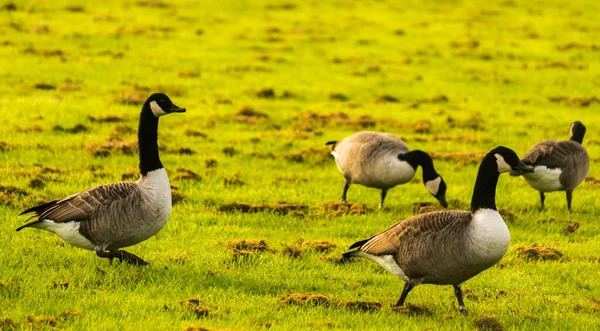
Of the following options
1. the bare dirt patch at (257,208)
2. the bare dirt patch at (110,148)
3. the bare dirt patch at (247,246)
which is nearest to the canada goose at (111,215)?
the bare dirt patch at (247,246)

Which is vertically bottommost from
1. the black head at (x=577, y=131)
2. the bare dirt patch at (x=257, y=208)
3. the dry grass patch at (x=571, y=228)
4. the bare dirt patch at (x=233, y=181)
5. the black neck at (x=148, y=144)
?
the bare dirt patch at (x=233, y=181)

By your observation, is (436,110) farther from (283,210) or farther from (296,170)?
(283,210)

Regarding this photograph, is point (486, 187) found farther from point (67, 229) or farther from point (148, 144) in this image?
point (67, 229)

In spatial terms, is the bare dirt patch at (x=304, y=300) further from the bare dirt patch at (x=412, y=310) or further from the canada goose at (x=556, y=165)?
the canada goose at (x=556, y=165)

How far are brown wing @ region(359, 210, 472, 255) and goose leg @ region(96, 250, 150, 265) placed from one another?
9.54 ft

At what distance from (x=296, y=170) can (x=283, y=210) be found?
358 cm

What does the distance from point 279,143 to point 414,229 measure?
10.8 metres

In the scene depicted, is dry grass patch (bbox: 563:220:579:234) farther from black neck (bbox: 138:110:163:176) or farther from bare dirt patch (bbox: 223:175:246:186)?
black neck (bbox: 138:110:163:176)

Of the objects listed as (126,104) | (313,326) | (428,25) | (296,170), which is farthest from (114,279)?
(428,25)

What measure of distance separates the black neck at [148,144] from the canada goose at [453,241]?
3026 millimetres

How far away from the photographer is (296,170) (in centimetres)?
1827

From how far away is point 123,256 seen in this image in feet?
34.7

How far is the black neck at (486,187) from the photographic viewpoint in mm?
9461

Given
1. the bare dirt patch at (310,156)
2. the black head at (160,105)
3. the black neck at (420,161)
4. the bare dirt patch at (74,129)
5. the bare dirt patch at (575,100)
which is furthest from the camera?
the bare dirt patch at (575,100)
